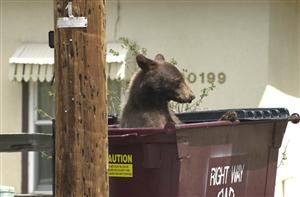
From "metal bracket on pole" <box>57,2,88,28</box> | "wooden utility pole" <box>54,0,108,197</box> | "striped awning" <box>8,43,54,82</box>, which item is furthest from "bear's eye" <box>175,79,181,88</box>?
"striped awning" <box>8,43,54,82</box>

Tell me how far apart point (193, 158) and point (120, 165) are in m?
0.51

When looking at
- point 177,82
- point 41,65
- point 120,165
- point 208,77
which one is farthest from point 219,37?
point 120,165

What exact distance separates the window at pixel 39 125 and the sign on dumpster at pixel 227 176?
565cm

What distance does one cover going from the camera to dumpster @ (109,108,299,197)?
5.50 metres

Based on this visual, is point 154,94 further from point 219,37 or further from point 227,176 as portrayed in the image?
point 219,37

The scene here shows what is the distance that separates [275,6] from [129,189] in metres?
6.21

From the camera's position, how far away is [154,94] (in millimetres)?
6109

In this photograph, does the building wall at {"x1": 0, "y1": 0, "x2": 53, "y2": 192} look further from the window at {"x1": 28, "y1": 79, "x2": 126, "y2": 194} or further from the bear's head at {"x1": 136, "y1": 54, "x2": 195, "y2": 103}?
the bear's head at {"x1": 136, "y1": 54, "x2": 195, "y2": 103}

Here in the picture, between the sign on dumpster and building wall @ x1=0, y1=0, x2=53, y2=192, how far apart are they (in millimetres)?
5855

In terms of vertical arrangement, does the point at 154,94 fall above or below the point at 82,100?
below

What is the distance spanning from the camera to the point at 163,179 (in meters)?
5.54

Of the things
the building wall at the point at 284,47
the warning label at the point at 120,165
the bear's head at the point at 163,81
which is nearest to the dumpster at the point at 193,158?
the warning label at the point at 120,165

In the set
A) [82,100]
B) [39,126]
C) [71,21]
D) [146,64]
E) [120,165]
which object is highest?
[71,21]

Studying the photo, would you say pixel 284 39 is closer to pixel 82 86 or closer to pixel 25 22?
pixel 25 22
